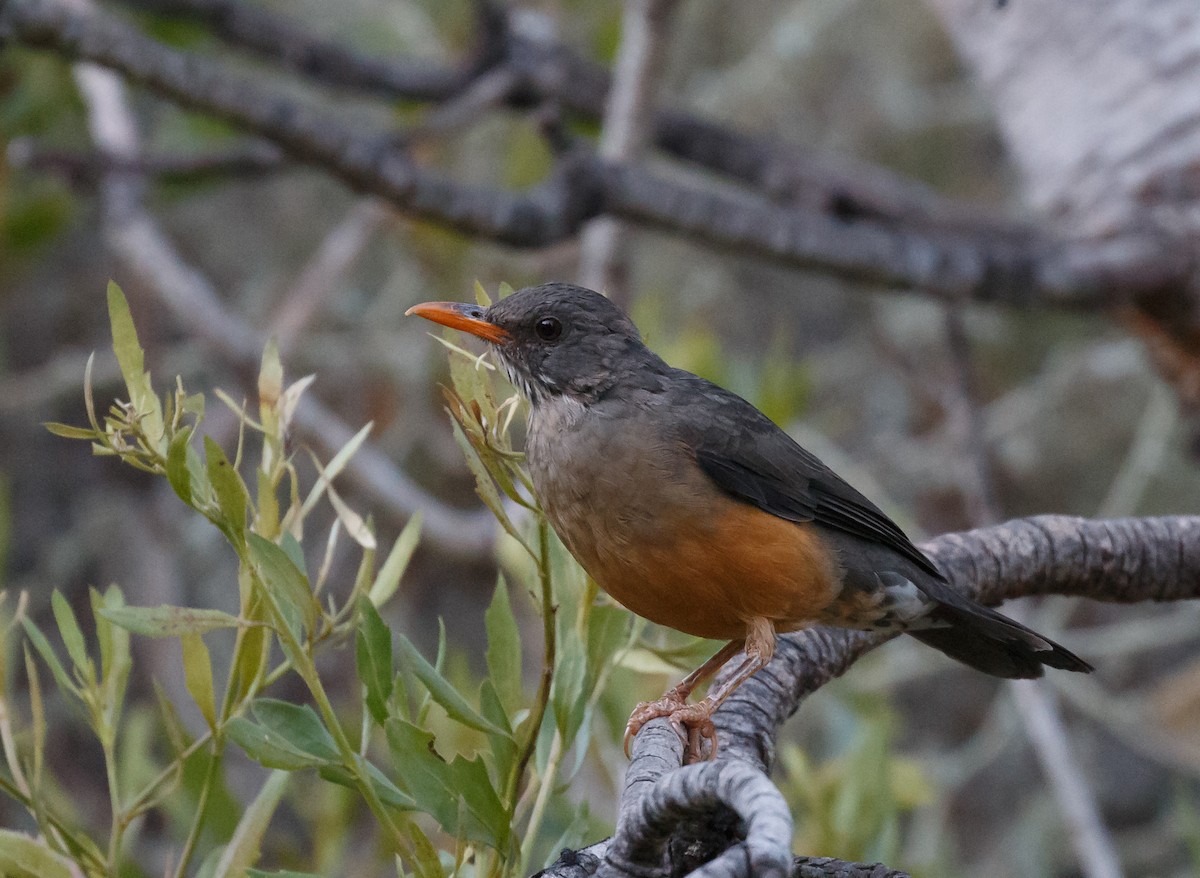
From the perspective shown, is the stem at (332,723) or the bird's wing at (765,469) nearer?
the stem at (332,723)

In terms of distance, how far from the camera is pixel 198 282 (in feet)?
18.3

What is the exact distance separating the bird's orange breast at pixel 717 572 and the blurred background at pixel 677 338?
2954 mm

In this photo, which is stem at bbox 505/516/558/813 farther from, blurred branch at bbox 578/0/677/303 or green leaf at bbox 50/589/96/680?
blurred branch at bbox 578/0/677/303

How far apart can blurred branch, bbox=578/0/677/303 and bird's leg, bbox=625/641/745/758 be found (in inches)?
76.8

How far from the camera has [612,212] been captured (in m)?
4.10

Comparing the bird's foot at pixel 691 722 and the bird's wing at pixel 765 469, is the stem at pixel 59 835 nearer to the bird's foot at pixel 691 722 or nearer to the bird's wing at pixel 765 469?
the bird's foot at pixel 691 722

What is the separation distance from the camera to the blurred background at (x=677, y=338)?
602cm

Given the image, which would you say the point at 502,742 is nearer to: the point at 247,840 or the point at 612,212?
the point at 247,840

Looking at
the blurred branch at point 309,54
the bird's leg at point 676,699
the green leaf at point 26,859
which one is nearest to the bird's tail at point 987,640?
the bird's leg at point 676,699

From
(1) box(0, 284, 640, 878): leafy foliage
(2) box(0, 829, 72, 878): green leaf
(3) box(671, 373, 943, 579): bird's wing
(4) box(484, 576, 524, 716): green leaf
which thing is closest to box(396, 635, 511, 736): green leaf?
(1) box(0, 284, 640, 878): leafy foliage

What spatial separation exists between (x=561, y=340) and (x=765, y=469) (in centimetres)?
55

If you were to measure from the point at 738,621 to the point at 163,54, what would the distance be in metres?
2.83

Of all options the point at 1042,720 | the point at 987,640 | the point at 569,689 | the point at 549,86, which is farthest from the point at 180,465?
the point at 549,86

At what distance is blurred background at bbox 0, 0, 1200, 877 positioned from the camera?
6.02 m
